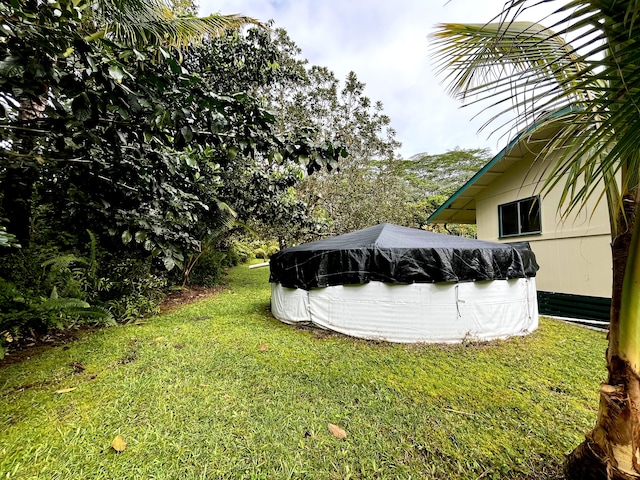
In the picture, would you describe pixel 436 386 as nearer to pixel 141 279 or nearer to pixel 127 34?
pixel 141 279

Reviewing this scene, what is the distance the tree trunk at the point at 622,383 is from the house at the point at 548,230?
2.35 meters

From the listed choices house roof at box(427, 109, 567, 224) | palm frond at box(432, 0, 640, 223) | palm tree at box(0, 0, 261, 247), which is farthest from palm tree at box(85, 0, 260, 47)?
house roof at box(427, 109, 567, 224)

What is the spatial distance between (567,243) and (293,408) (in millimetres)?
5630

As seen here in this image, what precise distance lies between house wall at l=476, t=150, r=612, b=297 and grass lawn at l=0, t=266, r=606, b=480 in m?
1.39

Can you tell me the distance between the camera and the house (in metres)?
4.29

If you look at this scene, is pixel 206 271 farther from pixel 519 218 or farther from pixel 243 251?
pixel 519 218

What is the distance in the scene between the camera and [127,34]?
3289mm

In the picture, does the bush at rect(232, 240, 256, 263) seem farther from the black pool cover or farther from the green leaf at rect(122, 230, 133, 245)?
the green leaf at rect(122, 230, 133, 245)

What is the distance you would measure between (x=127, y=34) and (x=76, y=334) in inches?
157

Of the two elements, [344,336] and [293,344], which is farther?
[344,336]

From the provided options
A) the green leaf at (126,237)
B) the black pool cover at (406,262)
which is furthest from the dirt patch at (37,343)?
the black pool cover at (406,262)

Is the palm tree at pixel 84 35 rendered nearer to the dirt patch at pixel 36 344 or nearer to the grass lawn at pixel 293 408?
the dirt patch at pixel 36 344

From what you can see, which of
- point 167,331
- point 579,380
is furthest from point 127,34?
point 579,380

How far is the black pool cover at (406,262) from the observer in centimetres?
363
